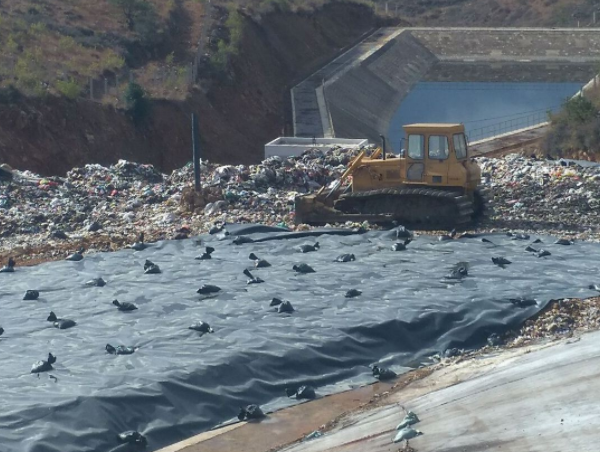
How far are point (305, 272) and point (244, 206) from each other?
6.16m

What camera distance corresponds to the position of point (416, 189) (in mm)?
17734

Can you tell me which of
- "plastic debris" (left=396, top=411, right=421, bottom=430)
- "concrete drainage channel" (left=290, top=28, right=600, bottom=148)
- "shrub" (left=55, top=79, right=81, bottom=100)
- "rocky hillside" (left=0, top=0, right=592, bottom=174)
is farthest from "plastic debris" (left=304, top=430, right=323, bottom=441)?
"concrete drainage channel" (left=290, top=28, right=600, bottom=148)

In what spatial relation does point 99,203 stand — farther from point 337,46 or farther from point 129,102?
point 337,46

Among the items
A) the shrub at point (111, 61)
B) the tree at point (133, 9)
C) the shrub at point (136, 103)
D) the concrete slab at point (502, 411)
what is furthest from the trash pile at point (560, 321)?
the tree at point (133, 9)

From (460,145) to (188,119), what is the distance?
1788 cm

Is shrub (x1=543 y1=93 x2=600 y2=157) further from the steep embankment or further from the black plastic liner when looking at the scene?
the black plastic liner

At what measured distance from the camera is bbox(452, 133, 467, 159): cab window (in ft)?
57.5

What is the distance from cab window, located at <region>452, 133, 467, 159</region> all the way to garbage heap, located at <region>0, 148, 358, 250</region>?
3280 mm

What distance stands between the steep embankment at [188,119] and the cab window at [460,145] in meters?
14.3

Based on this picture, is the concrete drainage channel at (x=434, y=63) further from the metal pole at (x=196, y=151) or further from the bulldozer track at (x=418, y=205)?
the bulldozer track at (x=418, y=205)

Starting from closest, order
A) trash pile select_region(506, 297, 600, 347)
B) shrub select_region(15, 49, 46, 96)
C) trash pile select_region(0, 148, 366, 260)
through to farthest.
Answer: trash pile select_region(506, 297, 600, 347) < trash pile select_region(0, 148, 366, 260) < shrub select_region(15, 49, 46, 96)

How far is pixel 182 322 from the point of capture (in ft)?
38.2

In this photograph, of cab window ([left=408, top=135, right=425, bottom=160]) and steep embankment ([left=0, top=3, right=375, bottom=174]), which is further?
steep embankment ([left=0, top=3, right=375, bottom=174])

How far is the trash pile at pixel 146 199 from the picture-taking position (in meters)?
18.9
